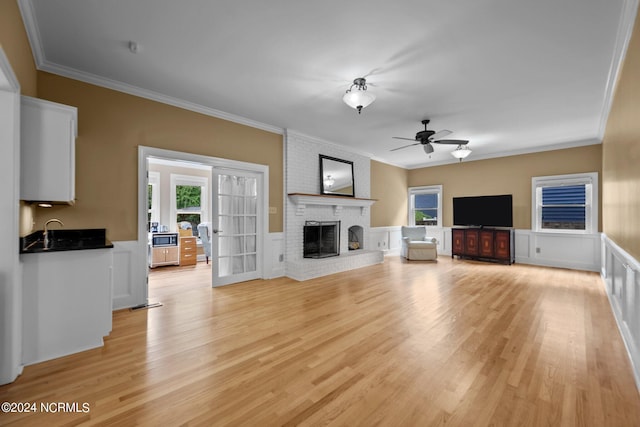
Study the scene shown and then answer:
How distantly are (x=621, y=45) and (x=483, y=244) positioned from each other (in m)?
4.93

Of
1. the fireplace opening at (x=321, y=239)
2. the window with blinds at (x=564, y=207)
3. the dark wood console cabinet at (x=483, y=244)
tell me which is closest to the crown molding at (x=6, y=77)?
the fireplace opening at (x=321, y=239)

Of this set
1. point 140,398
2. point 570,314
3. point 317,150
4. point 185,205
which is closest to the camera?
point 140,398

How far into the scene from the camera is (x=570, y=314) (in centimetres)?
314

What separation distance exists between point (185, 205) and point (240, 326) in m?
5.27

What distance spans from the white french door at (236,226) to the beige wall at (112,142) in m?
0.70

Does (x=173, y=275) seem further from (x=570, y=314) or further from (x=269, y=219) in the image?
(x=570, y=314)

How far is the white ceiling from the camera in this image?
6.94ft

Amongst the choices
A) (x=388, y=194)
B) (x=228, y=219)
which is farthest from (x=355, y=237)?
(x=228, y=219)

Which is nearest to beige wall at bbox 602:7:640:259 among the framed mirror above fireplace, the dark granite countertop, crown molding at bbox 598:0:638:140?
crown molding at bbox 598:0:638:140

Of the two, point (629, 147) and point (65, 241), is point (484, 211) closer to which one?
point (629, 147)

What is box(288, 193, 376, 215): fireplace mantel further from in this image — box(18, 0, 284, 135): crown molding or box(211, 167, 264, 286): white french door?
box(18, 0, 284, 135): crown molding

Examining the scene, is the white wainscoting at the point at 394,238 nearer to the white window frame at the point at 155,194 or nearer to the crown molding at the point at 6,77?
the white window frame at the point at 155,194

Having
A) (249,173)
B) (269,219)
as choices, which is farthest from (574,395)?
(249,173)

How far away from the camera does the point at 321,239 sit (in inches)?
225
